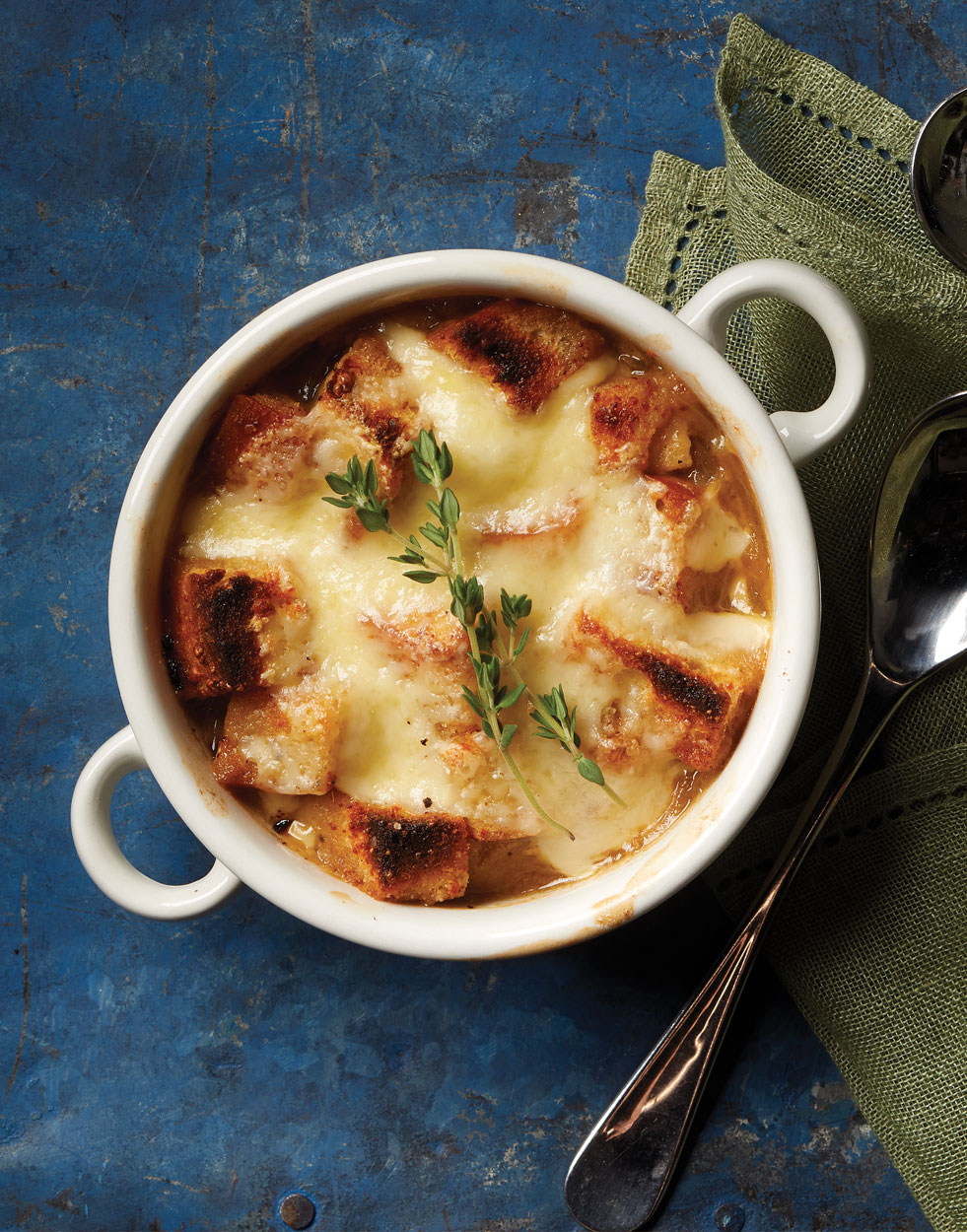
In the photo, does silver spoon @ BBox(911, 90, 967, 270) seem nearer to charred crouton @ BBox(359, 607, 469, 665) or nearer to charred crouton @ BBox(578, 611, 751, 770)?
charred crouton @ BBox(578, 611, 751, 770)

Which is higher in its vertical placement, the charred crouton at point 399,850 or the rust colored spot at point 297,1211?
the charred crouton at point 399,850

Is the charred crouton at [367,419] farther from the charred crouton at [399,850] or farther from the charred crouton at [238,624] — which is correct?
the charred crouton at [399,850]

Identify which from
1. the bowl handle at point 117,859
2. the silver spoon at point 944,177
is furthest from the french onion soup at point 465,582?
the silver spoon at point 944,177

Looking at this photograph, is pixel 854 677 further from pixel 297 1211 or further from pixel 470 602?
pixel 297 1211

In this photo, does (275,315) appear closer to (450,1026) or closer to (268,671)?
(268,671)

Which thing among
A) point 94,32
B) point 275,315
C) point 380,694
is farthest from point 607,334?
point 94,32

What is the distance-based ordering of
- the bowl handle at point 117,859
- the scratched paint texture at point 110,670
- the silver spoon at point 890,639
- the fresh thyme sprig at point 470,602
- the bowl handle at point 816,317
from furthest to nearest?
1. the scratched paint texture at point 110,670
2. the silver spoon at point 890,639
3. the bowl handle at point 117,859
4. the bowl handle at point 816,317
5. the fresh thyme sprig at point 470,602
